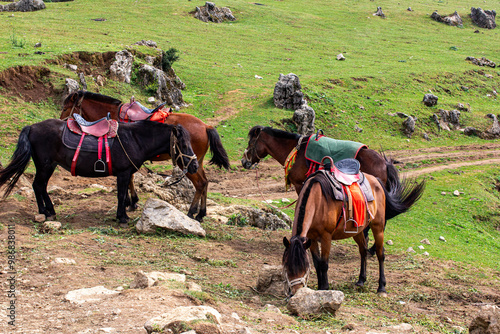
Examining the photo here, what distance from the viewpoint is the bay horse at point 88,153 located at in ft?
29.4

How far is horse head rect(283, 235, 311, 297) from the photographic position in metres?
6.38

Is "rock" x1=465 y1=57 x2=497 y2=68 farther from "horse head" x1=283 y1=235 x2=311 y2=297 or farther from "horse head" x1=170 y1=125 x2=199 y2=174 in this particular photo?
"horse head" x1=283 y1=235 x2=311 y2=297

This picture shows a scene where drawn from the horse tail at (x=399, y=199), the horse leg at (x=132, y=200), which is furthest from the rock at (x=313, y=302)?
the horse leg at (x=132, y=200)

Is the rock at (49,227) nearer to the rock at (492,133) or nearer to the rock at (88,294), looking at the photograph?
the rock at (88,294)

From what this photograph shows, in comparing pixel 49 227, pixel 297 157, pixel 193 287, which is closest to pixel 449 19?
pixel 297 157

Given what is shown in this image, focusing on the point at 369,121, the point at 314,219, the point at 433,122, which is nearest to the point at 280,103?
the point at 369,121

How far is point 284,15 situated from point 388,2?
798 inches

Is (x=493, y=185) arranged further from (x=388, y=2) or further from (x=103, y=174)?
(x=388, y=2)

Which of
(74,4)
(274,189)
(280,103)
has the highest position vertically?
(74,4)

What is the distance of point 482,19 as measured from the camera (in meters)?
55.4

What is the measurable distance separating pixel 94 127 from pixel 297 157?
4.72 meters

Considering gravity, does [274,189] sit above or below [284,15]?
below

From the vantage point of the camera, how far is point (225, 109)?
23891 mm

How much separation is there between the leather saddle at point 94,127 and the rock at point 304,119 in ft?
46.6
